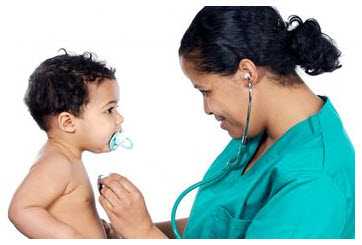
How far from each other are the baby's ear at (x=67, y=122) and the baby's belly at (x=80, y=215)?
187 millimetres

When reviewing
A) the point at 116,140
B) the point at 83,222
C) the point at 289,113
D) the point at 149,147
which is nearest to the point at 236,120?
the point at 289,113

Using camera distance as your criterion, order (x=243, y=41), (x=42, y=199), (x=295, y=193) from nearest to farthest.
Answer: (x=295, y=193) → (x=243, y=41) → (x=42, y=199)

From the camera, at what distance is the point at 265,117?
1.46m

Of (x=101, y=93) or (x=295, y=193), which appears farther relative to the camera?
(x=101, y=93)

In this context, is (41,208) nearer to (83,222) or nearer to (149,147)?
(83,222)

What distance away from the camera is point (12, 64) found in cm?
192

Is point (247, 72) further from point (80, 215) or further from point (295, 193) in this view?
point (80, 215)

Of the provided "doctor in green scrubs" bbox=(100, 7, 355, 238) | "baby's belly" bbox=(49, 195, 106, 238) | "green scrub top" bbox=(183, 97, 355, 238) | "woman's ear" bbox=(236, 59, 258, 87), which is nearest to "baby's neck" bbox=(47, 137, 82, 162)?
"baby's belly" bbox=(49, 195, 106, 238)

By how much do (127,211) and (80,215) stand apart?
27cm

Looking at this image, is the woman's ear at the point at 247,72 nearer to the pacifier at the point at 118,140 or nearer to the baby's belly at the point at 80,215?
the pacifier at the point at 118,140

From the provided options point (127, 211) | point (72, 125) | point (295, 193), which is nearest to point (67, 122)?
point (72, 125)

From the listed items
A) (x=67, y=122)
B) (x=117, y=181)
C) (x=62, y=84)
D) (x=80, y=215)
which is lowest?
(x=80, y=215)

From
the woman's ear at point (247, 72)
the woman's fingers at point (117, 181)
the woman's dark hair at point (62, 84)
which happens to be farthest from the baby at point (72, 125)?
the woman's ear at point (247, 72)

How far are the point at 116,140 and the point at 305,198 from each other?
1.99ft
